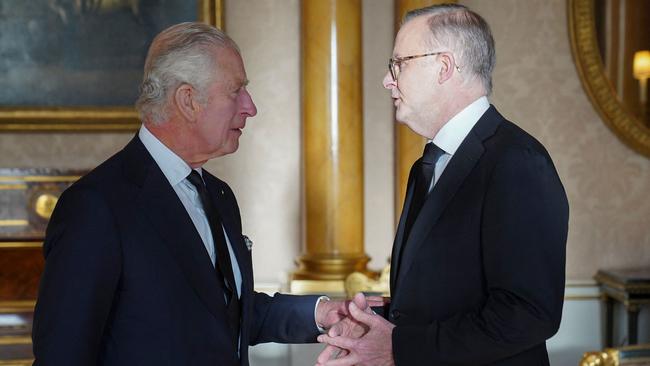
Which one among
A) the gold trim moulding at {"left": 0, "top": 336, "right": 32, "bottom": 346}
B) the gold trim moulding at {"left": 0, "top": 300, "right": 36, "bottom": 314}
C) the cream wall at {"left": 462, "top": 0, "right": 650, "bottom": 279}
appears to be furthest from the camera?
the cream wall at {"left": 462, "top": 0, "right": 650, "bottom": 279}

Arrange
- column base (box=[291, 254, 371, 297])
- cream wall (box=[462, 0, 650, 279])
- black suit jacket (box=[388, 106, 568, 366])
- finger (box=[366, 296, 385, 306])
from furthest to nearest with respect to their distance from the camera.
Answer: cream wall (box=[462, 0, 650, 279]) → column base (box=[291, 254, 371, 297]) → finger (box=[366, 296, 385, 306]) → black suit jacket (box=[388, 106, 568, 366])

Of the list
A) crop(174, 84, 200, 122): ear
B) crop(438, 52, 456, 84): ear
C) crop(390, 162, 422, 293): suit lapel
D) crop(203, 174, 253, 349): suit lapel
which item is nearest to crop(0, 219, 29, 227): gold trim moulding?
crop(203, 174, 253, 349): suit lapel

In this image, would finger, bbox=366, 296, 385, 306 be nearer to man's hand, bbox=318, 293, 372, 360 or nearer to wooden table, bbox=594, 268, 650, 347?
man's hand, bbox=318, 293, 372, 360

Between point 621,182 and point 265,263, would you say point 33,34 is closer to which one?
point 265,263

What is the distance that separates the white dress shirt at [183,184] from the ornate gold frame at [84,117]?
292 cm

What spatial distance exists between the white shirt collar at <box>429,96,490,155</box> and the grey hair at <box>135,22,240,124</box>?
0.61 m

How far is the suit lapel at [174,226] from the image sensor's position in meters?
2.15

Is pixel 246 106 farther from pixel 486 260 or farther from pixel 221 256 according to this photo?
pixel 486 260

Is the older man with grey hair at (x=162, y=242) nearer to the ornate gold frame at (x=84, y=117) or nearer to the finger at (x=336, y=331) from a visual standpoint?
the finger at (x=336, y=331)

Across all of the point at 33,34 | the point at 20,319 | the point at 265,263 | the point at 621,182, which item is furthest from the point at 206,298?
the point at 621,182

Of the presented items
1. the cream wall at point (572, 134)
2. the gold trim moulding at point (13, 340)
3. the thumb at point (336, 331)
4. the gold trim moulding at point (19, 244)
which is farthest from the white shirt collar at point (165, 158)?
the cream wall at point (572, 134)

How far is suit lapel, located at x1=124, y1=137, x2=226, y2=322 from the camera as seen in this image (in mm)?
2154

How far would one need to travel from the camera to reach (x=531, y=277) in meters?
1.91

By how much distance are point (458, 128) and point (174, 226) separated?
710 mm
